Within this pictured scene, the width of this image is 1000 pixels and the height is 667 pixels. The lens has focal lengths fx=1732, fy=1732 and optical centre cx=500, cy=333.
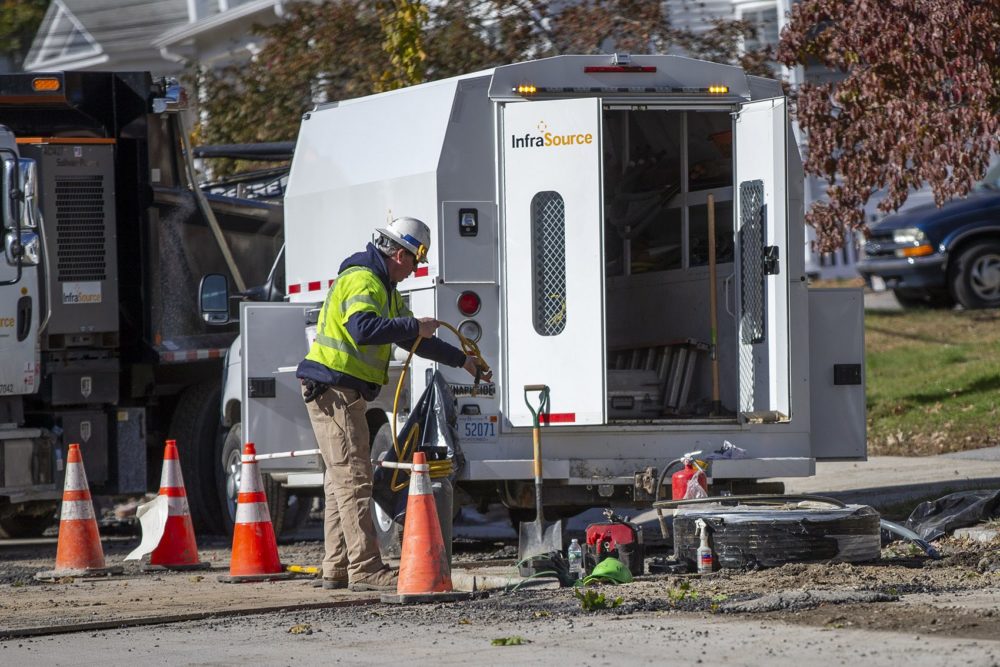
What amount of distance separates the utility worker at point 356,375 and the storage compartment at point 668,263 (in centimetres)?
206

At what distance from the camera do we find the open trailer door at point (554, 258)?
31.1ft

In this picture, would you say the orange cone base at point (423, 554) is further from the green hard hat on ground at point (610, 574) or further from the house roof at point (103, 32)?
the house roof at point (103, 32)

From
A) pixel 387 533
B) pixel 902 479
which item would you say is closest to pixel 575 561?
pixel 387 533

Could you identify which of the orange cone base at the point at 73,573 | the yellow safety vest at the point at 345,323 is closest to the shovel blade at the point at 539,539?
the yellow safety vest at the point at 345,323

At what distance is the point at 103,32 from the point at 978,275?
63.3 ft

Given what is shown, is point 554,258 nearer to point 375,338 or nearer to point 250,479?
point 375,338

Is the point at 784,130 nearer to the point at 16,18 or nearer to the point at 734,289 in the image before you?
the point at 734,289

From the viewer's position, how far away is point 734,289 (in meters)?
10.1

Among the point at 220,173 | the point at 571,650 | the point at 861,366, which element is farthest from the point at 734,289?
the point at 220,173

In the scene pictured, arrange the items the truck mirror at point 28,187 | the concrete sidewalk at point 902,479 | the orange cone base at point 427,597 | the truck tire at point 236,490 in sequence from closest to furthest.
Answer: the orange cone base at point 427,597
the truck mirror at point 28,187
the concrete sidewalk at point 902,479
the truck tire at point 236,490

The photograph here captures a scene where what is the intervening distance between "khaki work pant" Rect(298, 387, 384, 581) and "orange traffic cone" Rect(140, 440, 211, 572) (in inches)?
69.9

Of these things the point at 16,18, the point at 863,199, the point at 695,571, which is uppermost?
the point at 16,18

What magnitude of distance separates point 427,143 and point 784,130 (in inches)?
78.4

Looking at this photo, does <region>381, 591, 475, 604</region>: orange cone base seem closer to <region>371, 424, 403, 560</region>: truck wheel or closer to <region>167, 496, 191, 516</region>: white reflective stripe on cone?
<region>371, 424, 403, 560</region>: truck wheel
